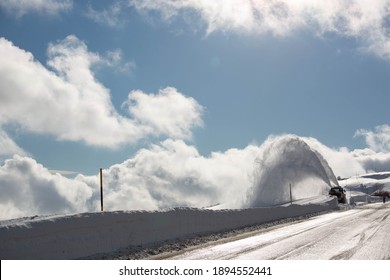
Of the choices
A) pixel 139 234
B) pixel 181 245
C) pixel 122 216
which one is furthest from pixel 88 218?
pixel 181 245

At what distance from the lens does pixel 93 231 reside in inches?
467

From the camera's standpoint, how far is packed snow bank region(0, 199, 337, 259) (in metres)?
9.56

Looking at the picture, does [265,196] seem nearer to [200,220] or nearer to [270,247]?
[200,220]

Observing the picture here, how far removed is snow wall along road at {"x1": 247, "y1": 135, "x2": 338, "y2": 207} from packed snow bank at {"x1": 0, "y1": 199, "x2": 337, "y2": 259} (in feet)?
228

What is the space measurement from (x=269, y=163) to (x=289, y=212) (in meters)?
59.2

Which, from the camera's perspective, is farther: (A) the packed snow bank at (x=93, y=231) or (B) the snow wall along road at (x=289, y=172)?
(B) the snow wall along road at (x=289, y=172)

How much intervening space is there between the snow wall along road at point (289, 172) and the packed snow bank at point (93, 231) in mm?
69542

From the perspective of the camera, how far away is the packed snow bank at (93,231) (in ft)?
31.4

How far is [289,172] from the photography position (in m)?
90.1

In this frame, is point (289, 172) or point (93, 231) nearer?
point (93, 231)

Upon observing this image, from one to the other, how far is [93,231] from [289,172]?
8134 centimetres

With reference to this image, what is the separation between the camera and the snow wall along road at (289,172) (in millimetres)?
87688

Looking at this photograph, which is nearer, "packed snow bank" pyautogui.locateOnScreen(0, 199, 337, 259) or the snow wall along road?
"packed snow bank" pyautogui.locateOnScreen(0, 199, 337, 259)
